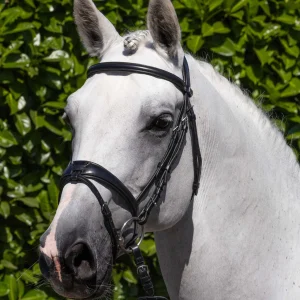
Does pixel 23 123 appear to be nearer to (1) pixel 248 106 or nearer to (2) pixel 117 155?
(1) pixel 248 106

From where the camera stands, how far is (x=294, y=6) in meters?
4.66

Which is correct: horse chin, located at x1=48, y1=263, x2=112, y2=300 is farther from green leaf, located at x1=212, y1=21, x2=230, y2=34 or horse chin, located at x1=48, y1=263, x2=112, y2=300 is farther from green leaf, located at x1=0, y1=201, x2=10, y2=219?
green leaf, located at x1=212, y1=21, x2=230, y2=34

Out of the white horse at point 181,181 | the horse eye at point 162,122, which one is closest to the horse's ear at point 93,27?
the white horse at point 181,181

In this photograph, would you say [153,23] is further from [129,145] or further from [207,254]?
[207,254]

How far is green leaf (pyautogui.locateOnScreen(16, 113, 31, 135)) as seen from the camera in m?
4.45

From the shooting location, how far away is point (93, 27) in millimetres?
2863

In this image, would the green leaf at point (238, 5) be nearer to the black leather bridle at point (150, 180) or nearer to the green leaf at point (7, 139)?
the green leaf at point (7, 139)

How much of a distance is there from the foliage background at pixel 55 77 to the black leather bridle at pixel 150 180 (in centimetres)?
177

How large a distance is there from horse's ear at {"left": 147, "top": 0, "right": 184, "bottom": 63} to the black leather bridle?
0.35 ft

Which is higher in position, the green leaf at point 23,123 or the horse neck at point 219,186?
the horse neck at point 219,186

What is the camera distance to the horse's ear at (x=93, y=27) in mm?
2832

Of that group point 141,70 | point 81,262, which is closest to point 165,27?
point 141,70

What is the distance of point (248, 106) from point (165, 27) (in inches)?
23.1

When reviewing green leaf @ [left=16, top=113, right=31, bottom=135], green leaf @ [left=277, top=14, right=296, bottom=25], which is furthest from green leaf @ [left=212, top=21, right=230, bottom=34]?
green leaf @ [left=16, top=113, right=31, bottom=135]
